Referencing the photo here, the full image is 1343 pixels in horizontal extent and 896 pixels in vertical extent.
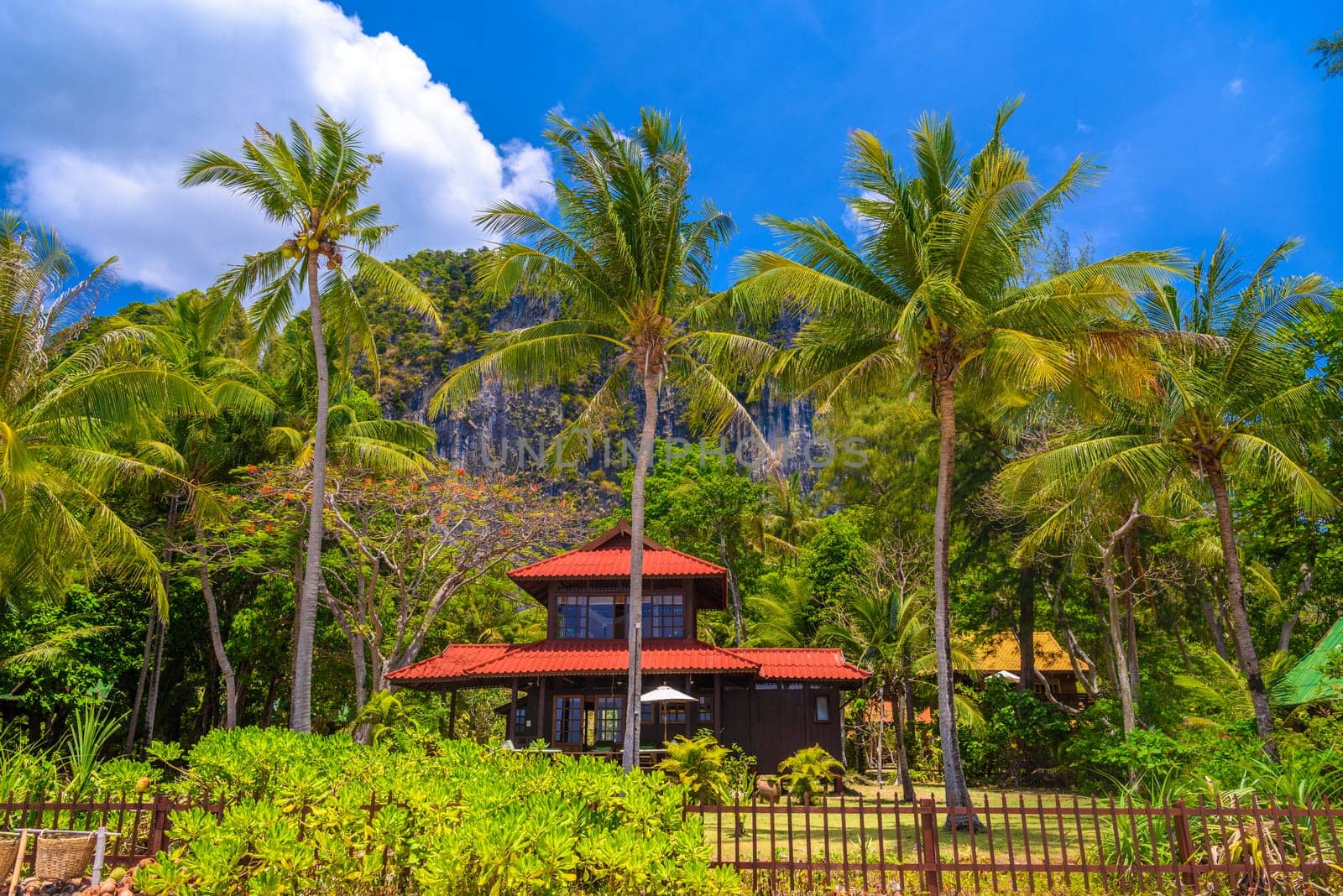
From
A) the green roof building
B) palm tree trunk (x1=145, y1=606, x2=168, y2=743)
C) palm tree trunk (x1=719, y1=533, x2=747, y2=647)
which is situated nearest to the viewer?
the green roof building

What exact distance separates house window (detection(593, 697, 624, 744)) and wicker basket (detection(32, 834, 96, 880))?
39.9 feet

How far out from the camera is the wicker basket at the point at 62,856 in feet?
22.1

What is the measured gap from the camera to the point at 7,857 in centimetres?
673

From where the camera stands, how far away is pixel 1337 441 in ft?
45.5

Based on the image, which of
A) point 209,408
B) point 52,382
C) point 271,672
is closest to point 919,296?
point 209,408

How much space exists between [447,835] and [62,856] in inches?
185

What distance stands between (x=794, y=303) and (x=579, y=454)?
496 cm

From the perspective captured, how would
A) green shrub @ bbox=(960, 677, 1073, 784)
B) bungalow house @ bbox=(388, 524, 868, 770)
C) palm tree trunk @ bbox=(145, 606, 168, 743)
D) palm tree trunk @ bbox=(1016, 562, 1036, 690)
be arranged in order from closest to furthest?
bungalow house @ bbox=(388, 524, 868, 770), palm tree trunk @ bbox=(145, 606, 168, 743), green shrub @ bbox=(960, 677, 1073, 784), palm tree trunk @ bbox=(1016, 562, 1036, 690)

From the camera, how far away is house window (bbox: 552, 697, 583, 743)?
18.3m

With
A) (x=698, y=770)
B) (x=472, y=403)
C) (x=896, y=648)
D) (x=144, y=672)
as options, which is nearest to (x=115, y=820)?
(x=698, y=770)

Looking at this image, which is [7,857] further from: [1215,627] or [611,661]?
[1215,627]

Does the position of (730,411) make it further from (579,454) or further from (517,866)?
(517,866)

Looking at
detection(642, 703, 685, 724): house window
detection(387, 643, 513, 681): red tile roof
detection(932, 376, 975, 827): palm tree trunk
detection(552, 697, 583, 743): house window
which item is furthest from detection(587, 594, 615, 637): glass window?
detection(932, 376, 975, 827): palm tree trunk

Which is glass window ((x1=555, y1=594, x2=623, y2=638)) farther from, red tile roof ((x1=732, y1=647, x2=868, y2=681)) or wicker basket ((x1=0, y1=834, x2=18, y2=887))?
wicker basket ((x1=0, y1=834, x2=18, y2=887))
